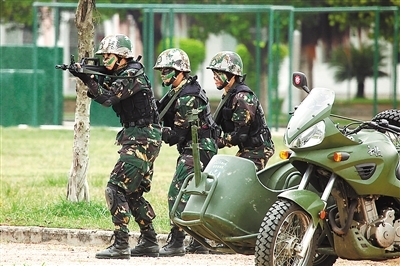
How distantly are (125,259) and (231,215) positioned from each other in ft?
6.02

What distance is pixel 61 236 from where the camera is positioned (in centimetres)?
1049

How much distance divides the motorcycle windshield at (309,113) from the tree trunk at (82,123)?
4.38 metres

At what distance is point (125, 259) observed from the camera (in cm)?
925

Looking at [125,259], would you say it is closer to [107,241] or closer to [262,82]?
[107,241]

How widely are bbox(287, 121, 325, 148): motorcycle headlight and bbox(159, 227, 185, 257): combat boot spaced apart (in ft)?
8.10

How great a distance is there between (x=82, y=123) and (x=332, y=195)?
14.9 ft

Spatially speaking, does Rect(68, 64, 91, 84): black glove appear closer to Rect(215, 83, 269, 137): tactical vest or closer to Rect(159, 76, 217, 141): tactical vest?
Rect(159, 76, 217, 141): tactical vest

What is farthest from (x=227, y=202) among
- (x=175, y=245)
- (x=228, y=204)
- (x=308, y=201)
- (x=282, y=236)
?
(x=175, y=245)

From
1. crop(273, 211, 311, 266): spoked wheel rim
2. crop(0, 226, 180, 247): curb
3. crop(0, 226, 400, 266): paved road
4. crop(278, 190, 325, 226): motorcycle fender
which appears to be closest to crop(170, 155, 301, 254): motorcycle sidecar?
crop(273, 211, 311, 266): spoked wheel rim

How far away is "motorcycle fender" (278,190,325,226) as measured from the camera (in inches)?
288

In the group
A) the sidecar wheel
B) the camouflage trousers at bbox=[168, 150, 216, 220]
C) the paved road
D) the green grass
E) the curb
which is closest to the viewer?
the sidecar wheel

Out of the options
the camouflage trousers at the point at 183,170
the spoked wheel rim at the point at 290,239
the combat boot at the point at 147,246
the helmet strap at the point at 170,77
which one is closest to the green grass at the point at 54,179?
the combat boot at the point at 147,246

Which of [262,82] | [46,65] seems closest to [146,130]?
[46,65]

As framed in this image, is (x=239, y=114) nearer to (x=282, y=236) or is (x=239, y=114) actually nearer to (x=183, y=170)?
(x=183, y=170)
